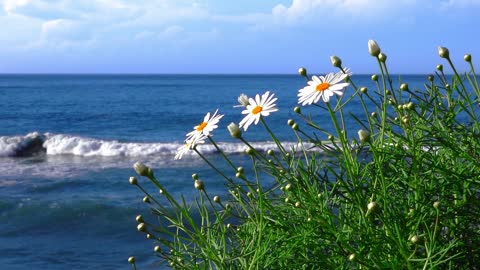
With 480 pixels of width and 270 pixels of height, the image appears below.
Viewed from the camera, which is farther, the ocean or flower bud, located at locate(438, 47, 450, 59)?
the ocean

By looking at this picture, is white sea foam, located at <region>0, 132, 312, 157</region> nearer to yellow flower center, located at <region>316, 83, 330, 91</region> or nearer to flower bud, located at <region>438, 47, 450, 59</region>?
flower bud, located at <region>438, 47, 450, 59</region>

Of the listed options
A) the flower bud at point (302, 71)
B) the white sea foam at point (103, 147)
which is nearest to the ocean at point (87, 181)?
the white sea foam at point (103, 147)

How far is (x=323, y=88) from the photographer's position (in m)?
1.31

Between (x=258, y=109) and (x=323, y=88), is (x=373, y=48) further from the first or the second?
(x=258, y=109)

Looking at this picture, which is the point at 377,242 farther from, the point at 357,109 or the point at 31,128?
the point at 357,109

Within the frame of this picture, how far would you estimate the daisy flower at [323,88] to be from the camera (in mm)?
1257

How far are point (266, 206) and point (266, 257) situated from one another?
0.12 meters

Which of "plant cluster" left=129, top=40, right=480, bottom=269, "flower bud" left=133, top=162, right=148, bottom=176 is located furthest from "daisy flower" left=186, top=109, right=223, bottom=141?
"flower bud" left=133, top=162, right=148, bottom=176

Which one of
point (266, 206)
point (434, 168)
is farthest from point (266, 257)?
point (434, 168)

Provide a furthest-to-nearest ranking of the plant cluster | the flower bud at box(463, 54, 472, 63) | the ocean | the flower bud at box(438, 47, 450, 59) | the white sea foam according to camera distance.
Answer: the white sea foam
the ocean
the flower bud at box(463, 54, 472, 63)
the flower bud at box(438, 47, 450, 59)
the plant cluster

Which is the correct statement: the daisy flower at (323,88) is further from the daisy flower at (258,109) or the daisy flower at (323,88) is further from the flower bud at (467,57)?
the flower bud at (467,57)

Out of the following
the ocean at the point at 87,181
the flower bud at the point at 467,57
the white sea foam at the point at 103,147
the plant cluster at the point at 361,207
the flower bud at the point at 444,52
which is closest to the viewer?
the plant cluster at the point at 361,207

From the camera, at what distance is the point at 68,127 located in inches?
829

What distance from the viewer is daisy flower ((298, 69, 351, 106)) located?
1257 millimetres
